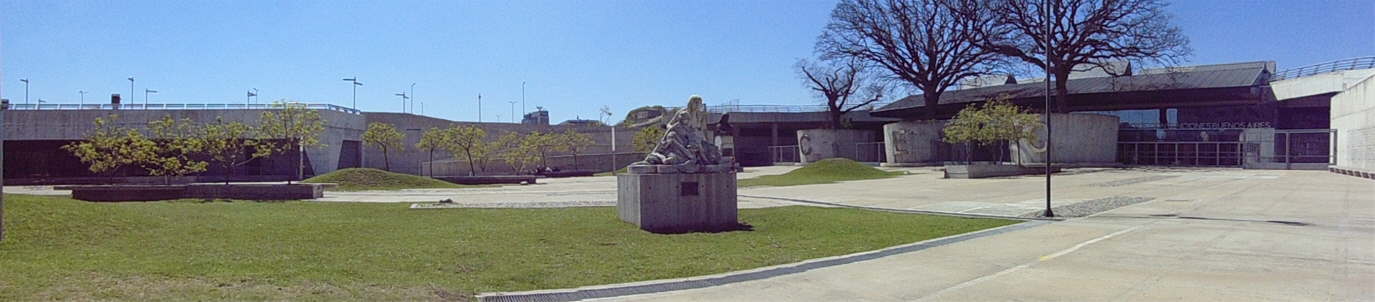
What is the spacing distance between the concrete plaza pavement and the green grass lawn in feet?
3.88

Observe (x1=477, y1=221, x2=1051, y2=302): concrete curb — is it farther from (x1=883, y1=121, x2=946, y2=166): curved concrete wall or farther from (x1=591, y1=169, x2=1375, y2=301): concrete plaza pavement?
(x1=883, y1=121, x2=946, y2=166): curved concrete wall

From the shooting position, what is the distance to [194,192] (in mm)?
24703

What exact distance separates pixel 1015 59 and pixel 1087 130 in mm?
8134

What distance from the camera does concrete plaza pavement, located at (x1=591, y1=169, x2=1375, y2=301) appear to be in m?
8.26

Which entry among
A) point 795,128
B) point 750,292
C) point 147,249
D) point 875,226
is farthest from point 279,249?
point 795,128

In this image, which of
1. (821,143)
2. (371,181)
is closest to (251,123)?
(371,181)

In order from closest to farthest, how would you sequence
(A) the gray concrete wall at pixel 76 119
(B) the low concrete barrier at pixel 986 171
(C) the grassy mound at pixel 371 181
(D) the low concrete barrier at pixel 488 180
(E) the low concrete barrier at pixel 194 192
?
1. (E) the low concrete barrier at pixel 194 192
2. (C) the grassy mound at pixel 371 181
3. (B) the low concrete barrier at pixel 986 171
4. (D) the low concrete barrier at pixel 488 180
5. (A) the gray concrete wall at pixel 76 119

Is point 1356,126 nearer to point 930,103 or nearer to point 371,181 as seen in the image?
point 930,103

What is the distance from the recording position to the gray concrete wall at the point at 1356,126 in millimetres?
32750

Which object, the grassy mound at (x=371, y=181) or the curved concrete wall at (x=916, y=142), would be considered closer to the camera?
the grassy mound at (x=371, y=181)

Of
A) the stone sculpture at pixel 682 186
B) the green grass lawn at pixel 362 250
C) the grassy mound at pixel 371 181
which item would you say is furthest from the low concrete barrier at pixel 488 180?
the stone sculpture at pixel 682 186

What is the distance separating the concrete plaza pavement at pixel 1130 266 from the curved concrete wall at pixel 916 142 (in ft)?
134

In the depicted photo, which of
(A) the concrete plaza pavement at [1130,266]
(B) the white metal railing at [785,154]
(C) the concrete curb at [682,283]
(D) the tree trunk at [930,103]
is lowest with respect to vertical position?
(C) the concrete curb at [682,283]

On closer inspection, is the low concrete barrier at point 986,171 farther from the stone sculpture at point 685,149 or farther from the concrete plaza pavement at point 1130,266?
the stone sculpture at point 685,149
